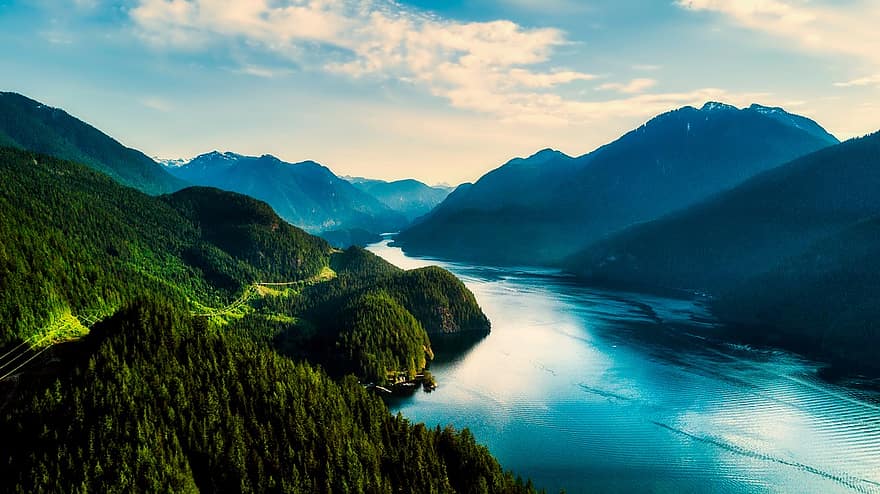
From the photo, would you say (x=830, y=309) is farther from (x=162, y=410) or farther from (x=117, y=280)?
(x=117, y=280)

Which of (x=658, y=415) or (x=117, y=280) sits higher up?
(x=117, y=280)

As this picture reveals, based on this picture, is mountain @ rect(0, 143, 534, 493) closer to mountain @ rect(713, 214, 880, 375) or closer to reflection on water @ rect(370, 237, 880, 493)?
reflection on water @ rect(370, 237, 880, 493)

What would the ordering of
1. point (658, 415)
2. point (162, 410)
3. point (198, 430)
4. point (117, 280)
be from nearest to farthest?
1. point (162, 410)
2. point (198, 430)
3. point (658, 415)
4. point (117, 280)

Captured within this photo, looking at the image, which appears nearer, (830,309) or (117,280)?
(117,280)

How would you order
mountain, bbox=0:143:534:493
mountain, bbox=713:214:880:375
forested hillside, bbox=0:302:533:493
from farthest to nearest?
mountain, bbox=713:214:880:375 → mountain, bbox=0:143:534:493 → forested hillside, bbox=0:302:533:493

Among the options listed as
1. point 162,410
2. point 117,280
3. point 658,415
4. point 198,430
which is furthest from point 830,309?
point 117,280

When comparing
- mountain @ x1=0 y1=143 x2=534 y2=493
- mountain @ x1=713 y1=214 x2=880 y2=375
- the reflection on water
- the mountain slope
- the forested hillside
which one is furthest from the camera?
mountain @ x1=713 y1=214 x2=880 y2=375

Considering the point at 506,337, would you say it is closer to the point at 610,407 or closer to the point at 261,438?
the point at 610,407

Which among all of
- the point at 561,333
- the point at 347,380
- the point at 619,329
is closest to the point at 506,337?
the point at 561,333

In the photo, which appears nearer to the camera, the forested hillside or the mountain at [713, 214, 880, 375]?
the forested hillside

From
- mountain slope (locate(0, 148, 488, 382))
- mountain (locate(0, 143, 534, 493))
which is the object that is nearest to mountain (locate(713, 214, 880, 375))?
mountain slope (locate(0, 148, 488, 382))
